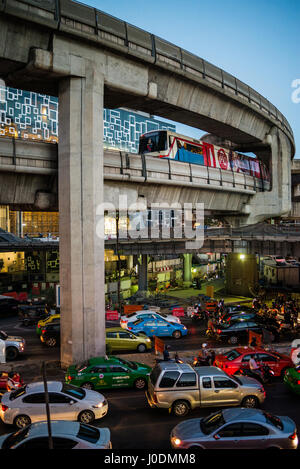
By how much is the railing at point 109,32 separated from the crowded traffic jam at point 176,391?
12.9m

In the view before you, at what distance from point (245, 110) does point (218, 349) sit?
15701 mm

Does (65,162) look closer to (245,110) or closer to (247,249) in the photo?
(245,110)

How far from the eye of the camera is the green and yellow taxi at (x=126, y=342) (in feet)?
57.4

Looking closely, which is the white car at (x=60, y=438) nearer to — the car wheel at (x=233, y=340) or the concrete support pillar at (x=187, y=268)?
the car wheel at (x=233, y=340)

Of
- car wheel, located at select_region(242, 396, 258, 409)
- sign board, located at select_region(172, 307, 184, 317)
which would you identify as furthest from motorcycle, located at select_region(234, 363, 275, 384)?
sign board, located at select_region(172, 307, 184, 317)

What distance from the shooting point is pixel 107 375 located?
12.7 meters

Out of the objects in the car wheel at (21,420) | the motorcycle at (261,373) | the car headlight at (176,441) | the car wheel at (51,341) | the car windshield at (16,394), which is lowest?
the car wheel at (51,341)

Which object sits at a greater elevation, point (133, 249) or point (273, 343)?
point (133, 249)

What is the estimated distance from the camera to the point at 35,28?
1340 centimetres

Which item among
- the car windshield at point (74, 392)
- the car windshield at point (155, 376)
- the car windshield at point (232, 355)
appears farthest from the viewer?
the car windshield at point (232, 355)

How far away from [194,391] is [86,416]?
10.8ft

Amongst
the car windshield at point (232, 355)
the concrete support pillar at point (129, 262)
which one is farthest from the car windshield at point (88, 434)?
the concrete support pillar at point (129, 262)

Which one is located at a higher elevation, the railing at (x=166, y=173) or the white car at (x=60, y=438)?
the railing at (x=166, y=173)
